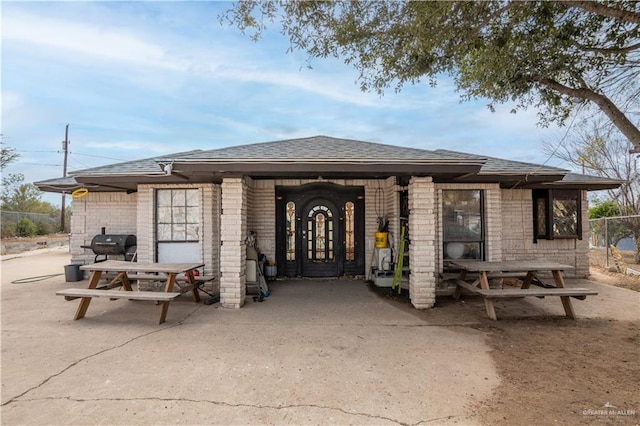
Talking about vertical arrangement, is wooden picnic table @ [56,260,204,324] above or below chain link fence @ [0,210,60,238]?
below

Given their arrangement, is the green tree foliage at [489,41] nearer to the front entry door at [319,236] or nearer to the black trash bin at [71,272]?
the front entry door at [319,236]

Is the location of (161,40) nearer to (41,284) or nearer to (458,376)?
A: (41,284)

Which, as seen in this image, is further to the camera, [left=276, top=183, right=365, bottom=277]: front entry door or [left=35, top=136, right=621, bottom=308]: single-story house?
[left=276, top=183, right=365, bottom=277]: front entry door

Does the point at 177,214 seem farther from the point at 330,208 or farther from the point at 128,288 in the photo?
the point at 330,208

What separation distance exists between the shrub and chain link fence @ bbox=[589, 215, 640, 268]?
3150 cm

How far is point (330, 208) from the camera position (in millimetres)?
8266

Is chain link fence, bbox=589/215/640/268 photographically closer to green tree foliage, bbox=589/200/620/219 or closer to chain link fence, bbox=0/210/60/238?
green tree foliage, bbox=589/200/620/219

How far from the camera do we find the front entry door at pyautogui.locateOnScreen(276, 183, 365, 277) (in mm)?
8211

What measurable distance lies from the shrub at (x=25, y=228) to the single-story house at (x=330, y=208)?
60.0ft

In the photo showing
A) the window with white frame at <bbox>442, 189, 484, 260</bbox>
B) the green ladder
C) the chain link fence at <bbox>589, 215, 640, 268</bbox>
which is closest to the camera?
the green ladder

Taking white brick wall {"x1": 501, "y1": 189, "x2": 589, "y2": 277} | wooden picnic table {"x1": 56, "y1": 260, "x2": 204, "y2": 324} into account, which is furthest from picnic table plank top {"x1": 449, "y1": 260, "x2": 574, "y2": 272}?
wooden picnic table {"x1": 56, "y1": 260, "x2": 204, "y2": 324}

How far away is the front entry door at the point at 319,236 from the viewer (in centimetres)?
824

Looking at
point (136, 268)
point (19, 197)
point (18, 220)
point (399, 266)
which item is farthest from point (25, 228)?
point (399, 266)

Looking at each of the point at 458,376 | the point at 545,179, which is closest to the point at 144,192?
the point at 458,376
